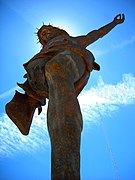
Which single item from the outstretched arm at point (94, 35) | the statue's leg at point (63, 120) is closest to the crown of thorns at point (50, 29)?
the outstretched arm at point (94, 35)

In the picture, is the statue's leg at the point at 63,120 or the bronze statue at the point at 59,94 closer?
the statue's leg at the point at 63,120

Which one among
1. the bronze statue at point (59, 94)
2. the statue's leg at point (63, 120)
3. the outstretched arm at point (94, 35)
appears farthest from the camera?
the outstretched arm at point (94, 35)

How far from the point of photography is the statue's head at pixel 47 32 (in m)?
7.34

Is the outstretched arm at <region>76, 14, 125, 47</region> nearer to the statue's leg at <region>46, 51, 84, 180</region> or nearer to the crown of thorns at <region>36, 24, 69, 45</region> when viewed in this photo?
the crown of thorns at <region>36, 24, 69, 45</region>

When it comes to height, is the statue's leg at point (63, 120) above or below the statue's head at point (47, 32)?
below

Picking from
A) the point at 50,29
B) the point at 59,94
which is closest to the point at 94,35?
the point at 50,29

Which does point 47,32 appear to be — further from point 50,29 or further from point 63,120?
point 63,120

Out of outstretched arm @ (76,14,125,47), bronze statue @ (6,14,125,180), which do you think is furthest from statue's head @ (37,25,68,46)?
outstretched arm @ (76,14,125,47)

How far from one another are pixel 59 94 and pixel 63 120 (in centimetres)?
57

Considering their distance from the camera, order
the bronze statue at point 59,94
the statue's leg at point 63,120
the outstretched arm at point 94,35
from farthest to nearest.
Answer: the outstretched arm at point 94,35
the bronze statue at point 59,94
the statue's leg at point 63,120

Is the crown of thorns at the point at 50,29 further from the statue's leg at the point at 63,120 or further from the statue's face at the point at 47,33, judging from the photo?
the statue's leg at the point at 63,120

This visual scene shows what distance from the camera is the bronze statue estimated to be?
3290mm

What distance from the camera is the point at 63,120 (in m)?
3.68

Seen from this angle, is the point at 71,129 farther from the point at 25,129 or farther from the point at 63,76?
the point at 25,129
